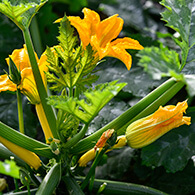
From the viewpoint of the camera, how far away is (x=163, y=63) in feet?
1.65

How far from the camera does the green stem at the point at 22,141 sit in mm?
605

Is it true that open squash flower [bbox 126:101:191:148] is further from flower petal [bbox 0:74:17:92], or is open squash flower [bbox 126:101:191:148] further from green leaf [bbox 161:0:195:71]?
flower petal [bbox 0:74:17:92]

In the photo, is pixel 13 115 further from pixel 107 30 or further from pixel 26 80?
pixel 107 30

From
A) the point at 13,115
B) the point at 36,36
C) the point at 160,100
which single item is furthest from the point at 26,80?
the point at 36,36

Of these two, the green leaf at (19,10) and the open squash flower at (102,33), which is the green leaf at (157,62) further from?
the green leaf at (19,10)

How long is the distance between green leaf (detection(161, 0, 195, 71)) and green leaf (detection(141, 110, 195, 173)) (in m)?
0.26

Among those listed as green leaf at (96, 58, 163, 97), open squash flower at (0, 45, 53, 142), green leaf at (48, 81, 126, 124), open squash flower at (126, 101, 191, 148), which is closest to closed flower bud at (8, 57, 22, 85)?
open squash flower at (0, 45, 53, 142)

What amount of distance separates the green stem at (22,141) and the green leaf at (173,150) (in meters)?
0.28

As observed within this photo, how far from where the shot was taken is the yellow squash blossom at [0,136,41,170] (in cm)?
62

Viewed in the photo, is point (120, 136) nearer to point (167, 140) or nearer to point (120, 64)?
point (167, 140)

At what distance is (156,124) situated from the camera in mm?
591

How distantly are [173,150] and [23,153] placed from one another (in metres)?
0.40

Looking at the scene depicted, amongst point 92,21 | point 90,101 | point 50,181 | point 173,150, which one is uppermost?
point 92,21

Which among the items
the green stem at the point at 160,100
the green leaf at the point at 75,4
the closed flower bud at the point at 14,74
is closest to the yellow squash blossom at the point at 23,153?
the closed flower bud at the point at 14,74
